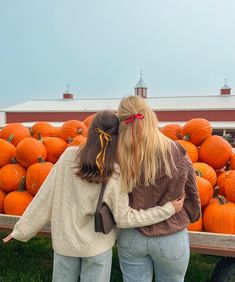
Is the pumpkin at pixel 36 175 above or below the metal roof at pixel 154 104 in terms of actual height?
above

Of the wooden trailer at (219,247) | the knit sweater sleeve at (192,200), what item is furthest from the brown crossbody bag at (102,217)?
the wooden trailer at (219,247)

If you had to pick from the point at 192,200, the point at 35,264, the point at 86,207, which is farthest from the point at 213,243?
the point at 35,264

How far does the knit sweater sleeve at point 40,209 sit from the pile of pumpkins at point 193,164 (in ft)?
3.50

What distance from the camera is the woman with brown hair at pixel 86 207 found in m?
1.96

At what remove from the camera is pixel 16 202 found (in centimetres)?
334

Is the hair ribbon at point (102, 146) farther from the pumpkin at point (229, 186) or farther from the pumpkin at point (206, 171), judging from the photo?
the pumpkin at point (229, 186)

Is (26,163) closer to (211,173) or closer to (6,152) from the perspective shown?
(6,152)

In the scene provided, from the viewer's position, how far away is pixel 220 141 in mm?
3607

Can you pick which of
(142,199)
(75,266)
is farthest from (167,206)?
(75,266)

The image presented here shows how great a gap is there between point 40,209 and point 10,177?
147 cm

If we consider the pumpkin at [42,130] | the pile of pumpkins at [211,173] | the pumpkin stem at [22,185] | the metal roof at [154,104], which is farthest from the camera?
the metal roof at [154,104]

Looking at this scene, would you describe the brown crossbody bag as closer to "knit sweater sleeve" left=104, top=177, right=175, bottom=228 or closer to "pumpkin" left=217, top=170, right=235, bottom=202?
"knit sweater sleeve" left=104, top=177, right=175, bottom=228

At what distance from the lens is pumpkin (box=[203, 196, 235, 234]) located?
2.89 metres

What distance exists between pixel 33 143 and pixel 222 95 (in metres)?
34.5
